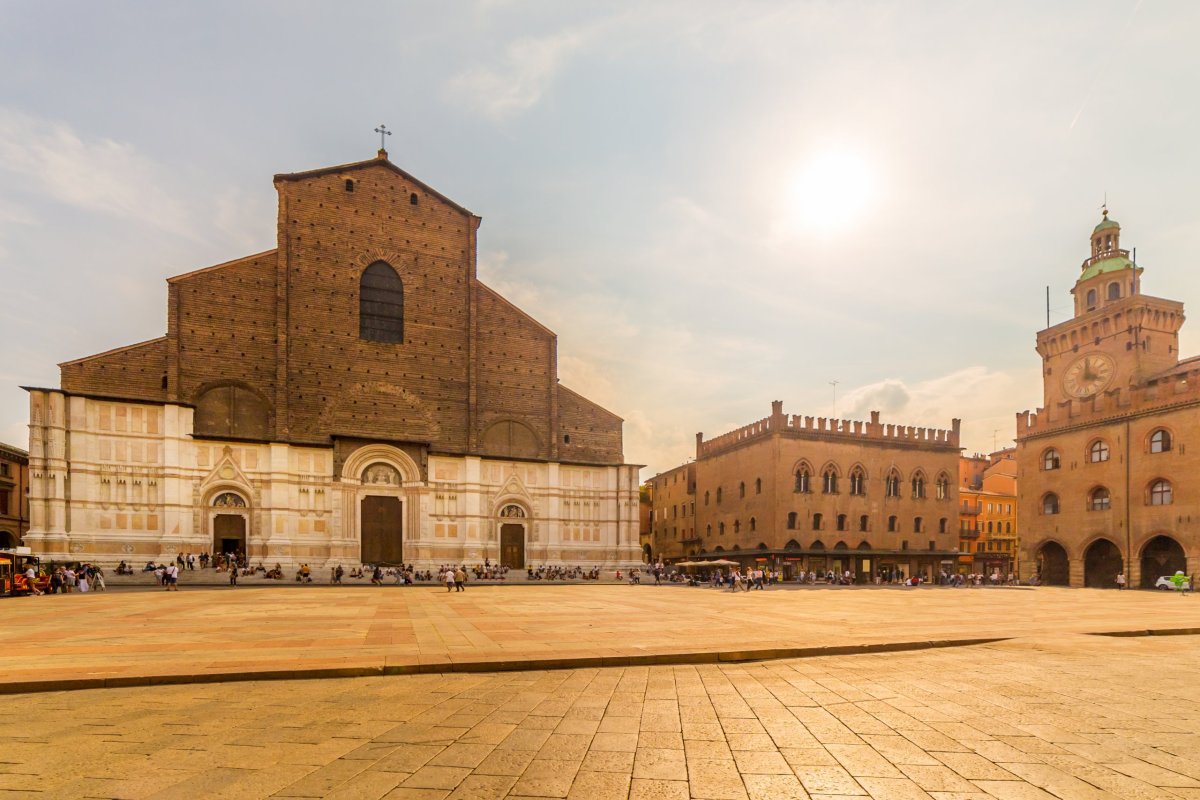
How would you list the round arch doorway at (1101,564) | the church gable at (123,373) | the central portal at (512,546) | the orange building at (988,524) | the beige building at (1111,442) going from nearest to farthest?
the church gable at (123,373) < the beige building at (1111,442) < the central portal at (512,546) < the round arch doorway at (1101,564) < the orange building at (988,524)

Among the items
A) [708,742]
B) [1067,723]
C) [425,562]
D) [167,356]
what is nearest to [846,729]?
[708,742]

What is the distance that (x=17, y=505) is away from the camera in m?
51.7

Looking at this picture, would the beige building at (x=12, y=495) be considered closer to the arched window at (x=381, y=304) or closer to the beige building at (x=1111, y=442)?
the arched window at (x=381, y=304)

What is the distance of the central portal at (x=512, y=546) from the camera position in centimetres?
4469

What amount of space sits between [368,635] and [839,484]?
44619 millimetres

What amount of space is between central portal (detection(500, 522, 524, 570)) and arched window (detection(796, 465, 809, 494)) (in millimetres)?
20190

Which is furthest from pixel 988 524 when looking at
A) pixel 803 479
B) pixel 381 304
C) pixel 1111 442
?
pixel 381 304

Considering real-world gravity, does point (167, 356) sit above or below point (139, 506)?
above

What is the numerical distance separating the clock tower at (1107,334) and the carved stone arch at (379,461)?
46.7 m

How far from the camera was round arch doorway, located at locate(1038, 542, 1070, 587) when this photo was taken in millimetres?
51500

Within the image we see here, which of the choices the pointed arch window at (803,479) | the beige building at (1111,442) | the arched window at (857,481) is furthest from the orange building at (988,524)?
the pointed arch window at (803,479)

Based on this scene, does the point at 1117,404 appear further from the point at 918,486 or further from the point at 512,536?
the point at 512,536

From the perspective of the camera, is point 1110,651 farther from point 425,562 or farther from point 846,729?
point 425,562

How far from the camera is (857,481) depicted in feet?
174
